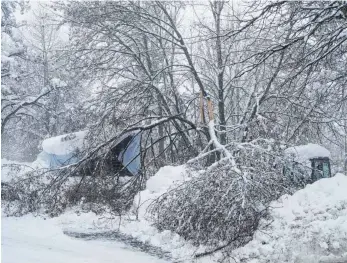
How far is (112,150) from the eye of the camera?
1074 centimetres

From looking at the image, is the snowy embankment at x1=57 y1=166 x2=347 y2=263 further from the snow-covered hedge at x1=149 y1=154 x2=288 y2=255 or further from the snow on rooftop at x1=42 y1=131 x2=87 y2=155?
the snow on rooftop at x1=42 y1=131 x2=87 y2=155

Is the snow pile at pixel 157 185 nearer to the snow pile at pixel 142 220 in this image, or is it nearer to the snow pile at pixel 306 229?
the snow pile at pixel 142 220

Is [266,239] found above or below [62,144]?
below

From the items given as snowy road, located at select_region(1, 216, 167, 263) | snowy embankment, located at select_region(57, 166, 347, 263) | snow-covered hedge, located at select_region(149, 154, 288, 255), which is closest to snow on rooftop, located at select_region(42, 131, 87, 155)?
snowy road, located at select_region(1, 216, 167, 263)

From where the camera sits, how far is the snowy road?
5.70m

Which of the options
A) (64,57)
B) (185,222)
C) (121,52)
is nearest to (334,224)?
(185,222)

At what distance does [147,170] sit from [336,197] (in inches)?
241

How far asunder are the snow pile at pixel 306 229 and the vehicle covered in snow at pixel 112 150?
4.66m

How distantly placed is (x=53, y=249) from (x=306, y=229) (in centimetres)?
402

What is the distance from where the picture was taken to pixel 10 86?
18.1 metres

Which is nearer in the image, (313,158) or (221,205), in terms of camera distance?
(221,205)

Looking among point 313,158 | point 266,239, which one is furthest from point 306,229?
point 313,158

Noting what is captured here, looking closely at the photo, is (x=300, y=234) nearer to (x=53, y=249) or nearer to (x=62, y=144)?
(x=53, y=249)

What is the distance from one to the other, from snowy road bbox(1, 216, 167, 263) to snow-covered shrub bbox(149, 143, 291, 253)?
2.75ft
